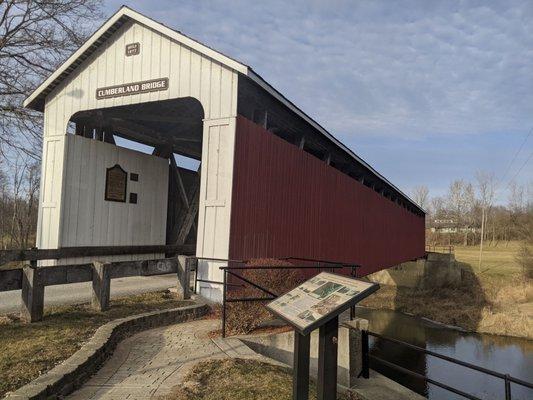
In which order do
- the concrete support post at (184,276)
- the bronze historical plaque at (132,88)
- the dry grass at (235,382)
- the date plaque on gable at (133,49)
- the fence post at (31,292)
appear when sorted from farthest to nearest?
the date plaque on gable at (133,49), the bronze historical plaque at (132,88), the concrete support post at (184,276), the fence post at (31,292), the dry grass at (235,382)

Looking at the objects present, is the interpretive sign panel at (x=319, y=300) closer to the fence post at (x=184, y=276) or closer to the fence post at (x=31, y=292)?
the fence post at (x=31, y=292)

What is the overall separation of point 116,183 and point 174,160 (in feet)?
8.80

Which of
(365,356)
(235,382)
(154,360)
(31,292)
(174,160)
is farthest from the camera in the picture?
(174,160)

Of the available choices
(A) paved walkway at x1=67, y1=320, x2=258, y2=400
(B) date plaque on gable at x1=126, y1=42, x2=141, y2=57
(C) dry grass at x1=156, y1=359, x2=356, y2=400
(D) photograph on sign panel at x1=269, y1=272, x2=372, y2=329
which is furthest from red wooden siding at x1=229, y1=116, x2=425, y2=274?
(D) photograph on sign panel at x1=269, y1=272, x2=372, y2=329

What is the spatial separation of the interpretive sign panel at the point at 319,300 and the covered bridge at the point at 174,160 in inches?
180

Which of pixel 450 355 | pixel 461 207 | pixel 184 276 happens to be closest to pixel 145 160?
pixel 184 276

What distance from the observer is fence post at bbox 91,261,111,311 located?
6.73 m

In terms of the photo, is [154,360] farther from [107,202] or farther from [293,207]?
[107,202]

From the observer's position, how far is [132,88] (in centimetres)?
988

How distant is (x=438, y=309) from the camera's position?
27266mm

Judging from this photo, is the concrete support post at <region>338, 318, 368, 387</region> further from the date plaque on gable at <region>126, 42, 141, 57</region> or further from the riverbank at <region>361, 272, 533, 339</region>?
the riverbank at <region>361, 272, 533, 339</region>

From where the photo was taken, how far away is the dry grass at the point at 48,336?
163 inches

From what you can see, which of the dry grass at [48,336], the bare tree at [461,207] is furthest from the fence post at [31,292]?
the bare tree at [461,207]

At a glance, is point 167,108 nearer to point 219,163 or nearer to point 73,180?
point 73,180
